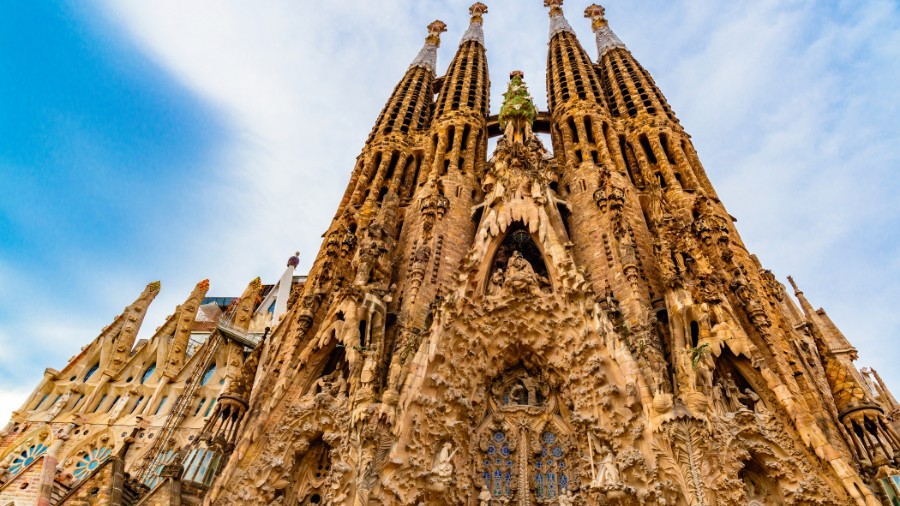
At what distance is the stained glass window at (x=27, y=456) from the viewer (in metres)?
16.2

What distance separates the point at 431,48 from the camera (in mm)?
28734

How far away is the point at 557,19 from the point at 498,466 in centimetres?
2467

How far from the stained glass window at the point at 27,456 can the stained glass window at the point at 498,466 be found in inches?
553

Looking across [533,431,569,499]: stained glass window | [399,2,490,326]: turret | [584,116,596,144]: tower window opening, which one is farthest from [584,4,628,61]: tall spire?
[533,431,569,499]: stained glass window

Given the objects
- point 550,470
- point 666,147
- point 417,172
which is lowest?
point 550,470

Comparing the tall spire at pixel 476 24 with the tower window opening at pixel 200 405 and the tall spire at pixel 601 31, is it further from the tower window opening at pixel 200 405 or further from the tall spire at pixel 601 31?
the tower window opening at pixel 200 405

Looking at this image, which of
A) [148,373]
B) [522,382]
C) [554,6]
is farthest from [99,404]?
[554,6]

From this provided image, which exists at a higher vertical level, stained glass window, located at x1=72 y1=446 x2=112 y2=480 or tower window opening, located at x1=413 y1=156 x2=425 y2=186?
tower window opening, located at x1=413 y1=156 x2=425 y2=186

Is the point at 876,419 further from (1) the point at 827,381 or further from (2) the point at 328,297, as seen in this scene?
(2) the point at 328,297

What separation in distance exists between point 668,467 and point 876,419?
4.11 metres

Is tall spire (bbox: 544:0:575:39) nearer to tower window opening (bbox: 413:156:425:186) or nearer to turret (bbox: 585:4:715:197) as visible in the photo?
turret (bbox: 585:4:715:197)

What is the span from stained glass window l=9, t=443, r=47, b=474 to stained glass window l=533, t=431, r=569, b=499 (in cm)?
1495

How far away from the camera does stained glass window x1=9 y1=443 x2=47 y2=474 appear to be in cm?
1619

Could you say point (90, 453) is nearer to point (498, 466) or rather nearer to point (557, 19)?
point (498, 466)
